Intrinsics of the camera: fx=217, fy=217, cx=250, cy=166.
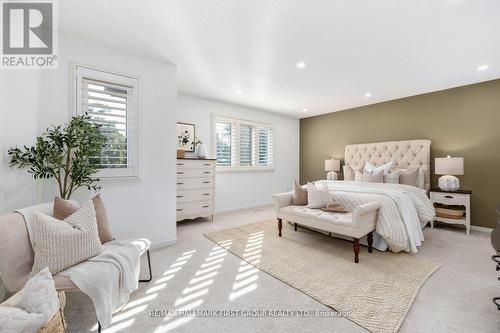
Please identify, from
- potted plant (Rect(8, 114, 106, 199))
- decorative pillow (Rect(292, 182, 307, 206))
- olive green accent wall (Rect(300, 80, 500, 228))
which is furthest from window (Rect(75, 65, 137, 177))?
olive green accent wall (Rect(300, 80, 500, 228))

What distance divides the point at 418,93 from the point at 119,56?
209 inches

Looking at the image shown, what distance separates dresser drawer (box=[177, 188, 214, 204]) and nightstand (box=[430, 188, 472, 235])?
408 centimetres

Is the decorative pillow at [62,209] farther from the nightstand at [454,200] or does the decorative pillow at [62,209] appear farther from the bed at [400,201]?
the nightstand at [454,200]

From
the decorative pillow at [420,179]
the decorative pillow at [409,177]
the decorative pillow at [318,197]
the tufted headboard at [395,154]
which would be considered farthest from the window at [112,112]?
the decorative pillow at [420,179]

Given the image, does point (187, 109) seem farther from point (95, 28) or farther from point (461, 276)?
point (461, 276)

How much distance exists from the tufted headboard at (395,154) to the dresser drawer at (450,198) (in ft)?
1.05

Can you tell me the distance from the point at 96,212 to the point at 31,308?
3.96 ft

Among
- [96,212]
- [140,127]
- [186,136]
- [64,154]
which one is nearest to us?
[96,212]

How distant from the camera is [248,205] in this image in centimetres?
566

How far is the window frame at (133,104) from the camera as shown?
2488 mm

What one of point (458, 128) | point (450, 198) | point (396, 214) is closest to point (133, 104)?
point (396, 214)

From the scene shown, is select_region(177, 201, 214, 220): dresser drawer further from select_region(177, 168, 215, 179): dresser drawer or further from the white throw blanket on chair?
the white throw blanket on chair

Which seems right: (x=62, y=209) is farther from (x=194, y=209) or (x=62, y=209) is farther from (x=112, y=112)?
(x=194, y=209)

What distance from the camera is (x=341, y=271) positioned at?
2.35m
